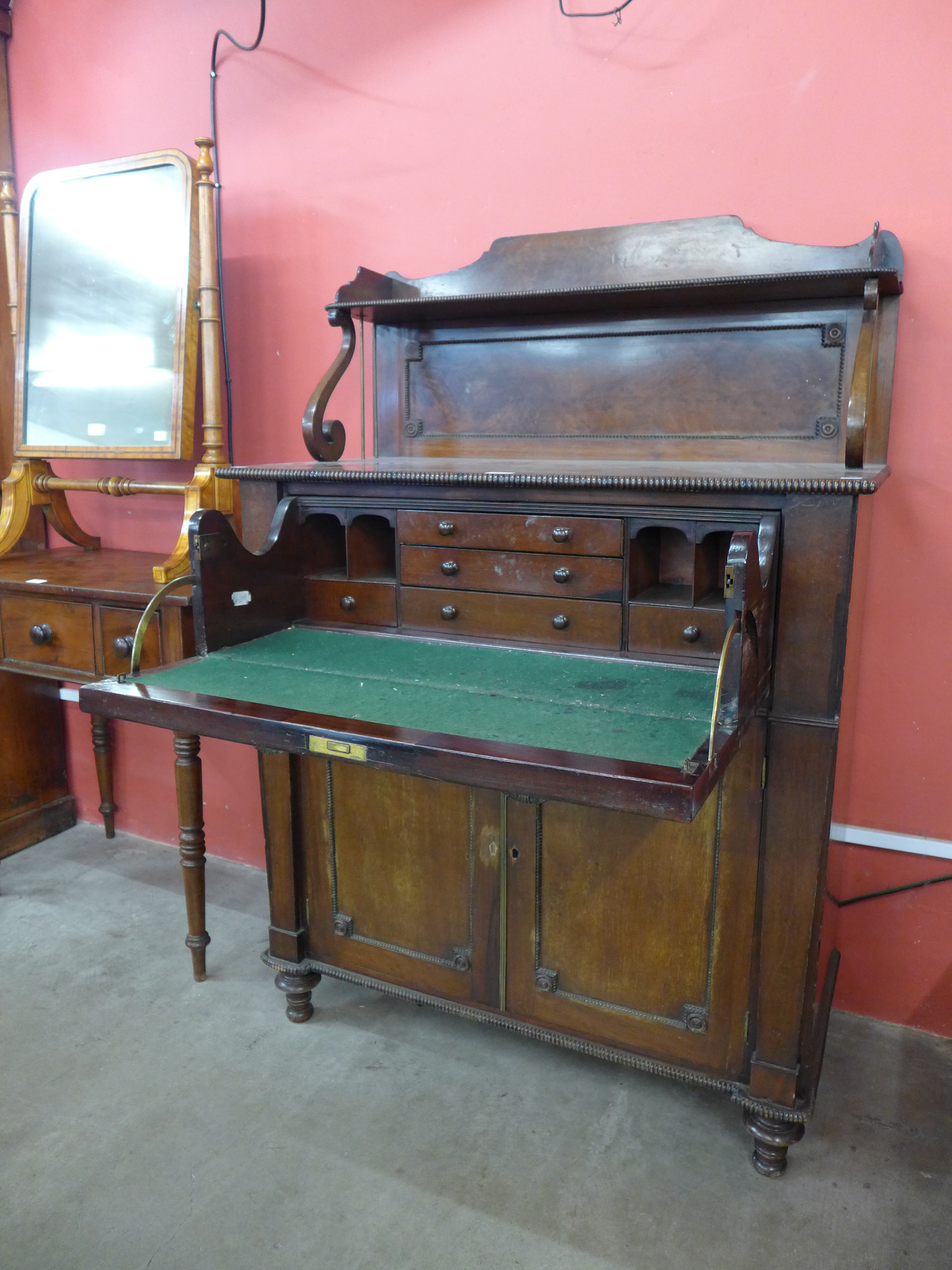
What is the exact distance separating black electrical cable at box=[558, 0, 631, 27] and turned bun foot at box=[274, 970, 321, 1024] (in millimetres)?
2403

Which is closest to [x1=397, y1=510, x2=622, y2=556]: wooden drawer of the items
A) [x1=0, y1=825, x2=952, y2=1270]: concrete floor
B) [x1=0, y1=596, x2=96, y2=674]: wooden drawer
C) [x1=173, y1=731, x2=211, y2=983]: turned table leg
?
[x1=173, y1=731, x2=211, y2=983]: turned table leg

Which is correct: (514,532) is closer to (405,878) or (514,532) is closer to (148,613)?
(148,613)

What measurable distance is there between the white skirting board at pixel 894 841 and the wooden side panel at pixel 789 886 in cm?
47

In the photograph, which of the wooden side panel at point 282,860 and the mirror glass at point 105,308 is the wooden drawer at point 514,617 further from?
the mirror glass at point 105,308

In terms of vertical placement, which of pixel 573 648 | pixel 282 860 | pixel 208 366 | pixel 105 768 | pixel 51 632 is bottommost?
pixel 105 768

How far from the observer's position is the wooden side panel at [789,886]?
1648 mm

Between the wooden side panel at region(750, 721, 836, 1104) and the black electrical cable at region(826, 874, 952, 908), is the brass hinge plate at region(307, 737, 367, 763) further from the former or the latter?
the black electrical cable at region(826, 874, 952, 908)

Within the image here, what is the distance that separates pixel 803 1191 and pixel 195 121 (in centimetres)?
317

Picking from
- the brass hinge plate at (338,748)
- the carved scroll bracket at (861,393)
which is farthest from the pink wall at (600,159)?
the brass hinge plate at (338,748)

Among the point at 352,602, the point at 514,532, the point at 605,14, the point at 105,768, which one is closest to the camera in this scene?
the point at 514,532

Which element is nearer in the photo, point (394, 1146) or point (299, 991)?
point (394, 1146)

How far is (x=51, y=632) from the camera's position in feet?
8.50

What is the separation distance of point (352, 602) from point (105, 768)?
169 centimetres

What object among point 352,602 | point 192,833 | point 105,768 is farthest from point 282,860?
point 105,768
